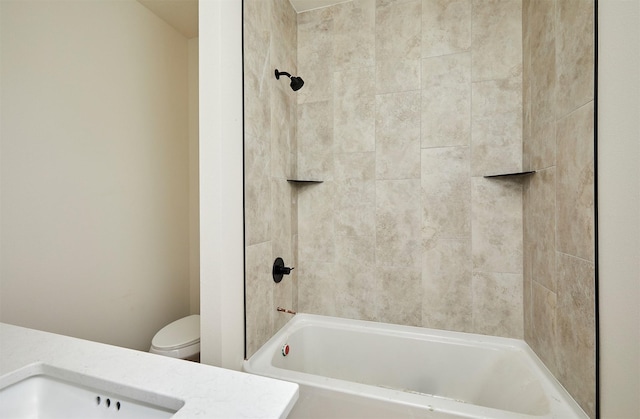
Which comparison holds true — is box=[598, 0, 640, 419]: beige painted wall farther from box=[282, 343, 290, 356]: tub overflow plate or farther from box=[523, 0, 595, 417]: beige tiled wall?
box=[282, 343, 290, 356]: tub overflow plate

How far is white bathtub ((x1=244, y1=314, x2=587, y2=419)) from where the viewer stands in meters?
1.09

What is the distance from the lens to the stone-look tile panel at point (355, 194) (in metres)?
1.82

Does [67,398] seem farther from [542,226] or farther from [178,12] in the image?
[178,12]

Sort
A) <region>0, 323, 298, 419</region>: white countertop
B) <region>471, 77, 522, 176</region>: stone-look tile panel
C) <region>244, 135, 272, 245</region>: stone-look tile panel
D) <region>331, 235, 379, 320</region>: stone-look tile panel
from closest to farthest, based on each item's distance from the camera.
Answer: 1. <region>0, 323, 298, 419</region>: white countertop
2. <region>244, 135, 272, 245</region>: stone-look tile panel
3. <region>471, 77, 522, 176</region>: stone-look tile panel
4. <region>331, 235, 379, 320</region>: stone-look tile panel

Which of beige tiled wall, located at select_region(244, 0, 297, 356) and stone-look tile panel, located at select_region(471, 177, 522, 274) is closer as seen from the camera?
beige tiled wall, located at select_region(244, 0, 297, 356)

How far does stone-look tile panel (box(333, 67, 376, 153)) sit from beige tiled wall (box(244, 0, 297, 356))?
298 millimetres

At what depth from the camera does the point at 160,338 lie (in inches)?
68.4

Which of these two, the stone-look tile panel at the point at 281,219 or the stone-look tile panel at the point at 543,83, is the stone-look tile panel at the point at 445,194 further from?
the stone-look tile panel at the point at 281,219

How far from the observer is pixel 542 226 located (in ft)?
4.33

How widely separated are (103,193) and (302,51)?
1571 millimetres

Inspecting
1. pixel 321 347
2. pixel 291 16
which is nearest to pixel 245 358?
pixel 321 347

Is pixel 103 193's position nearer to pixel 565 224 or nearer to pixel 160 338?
pixel 160 338

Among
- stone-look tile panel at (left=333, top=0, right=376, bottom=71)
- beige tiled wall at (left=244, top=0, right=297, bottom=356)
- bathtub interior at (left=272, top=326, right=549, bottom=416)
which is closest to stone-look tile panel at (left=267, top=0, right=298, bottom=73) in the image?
beige tiled wall at (left=244, top=0, right=297, bottom=356)

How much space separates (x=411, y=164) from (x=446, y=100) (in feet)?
1.37
